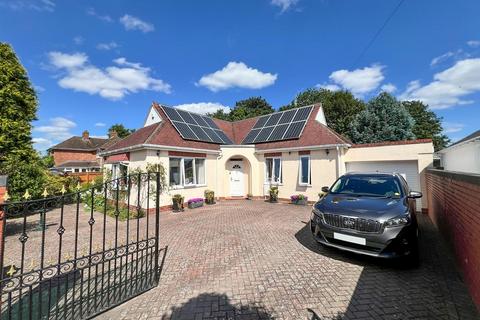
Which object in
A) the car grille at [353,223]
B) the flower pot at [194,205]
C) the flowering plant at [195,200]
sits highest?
the car grille at [353,223]

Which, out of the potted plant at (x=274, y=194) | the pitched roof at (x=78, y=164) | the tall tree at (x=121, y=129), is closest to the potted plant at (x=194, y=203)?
the potted plant at (x=274, y=194)

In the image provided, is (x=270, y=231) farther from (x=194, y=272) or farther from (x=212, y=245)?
(x=194, y=272)

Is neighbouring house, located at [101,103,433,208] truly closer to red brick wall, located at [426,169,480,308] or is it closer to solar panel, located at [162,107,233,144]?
solar panel, located at [162,107,233,144]

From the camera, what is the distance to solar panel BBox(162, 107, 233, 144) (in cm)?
1368

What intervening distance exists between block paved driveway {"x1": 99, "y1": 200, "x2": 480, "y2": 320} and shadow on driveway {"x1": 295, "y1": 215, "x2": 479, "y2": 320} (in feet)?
0.04

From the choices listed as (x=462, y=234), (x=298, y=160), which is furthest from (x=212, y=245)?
(x=298, y=160)

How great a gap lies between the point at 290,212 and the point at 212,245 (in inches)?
210

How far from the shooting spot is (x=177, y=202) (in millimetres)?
11250

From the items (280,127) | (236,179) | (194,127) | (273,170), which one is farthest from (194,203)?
(280,127)

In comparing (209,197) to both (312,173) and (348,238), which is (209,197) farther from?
(348,238)

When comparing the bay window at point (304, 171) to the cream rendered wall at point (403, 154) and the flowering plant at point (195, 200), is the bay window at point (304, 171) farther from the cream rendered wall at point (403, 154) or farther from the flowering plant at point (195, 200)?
the flowering plant at point (195, 200)

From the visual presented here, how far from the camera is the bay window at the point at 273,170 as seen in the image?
13.9m

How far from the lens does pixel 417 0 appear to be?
6.32 m

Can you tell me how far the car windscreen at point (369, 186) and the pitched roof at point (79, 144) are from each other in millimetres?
37848
